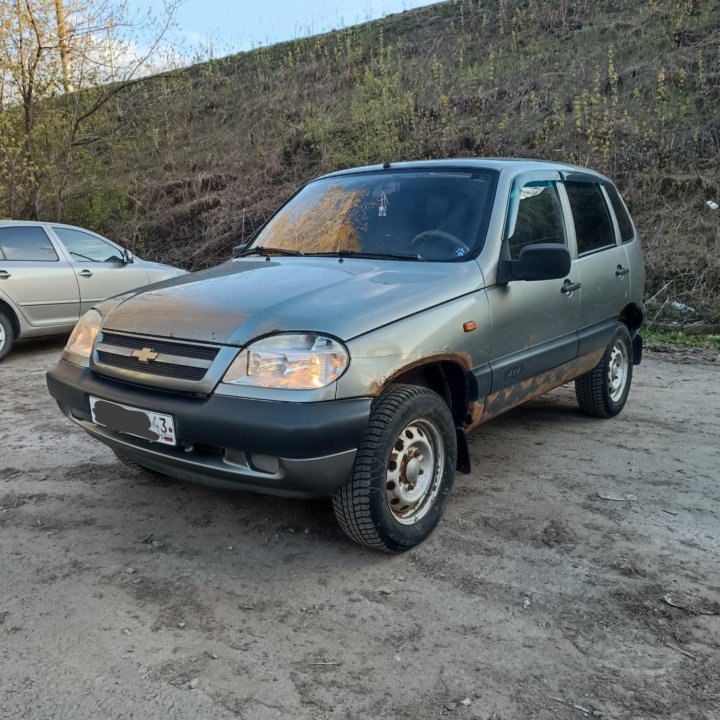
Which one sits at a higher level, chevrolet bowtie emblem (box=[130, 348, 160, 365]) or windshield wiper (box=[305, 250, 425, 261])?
windshield wiper (box=[305, 250, 425, 261])

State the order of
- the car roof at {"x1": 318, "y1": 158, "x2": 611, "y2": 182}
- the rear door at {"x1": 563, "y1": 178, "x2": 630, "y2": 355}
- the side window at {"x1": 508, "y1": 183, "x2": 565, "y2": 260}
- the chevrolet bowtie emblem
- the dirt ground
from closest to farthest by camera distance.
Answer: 1. the dirt ground
2. the chevrolet bowtie emblem
3. the side window at {"x1": 508, "y1": 183, "x2": 565, "y2": 260}
4. the car roof at {"x1": 318, "y1": 158, "x2": 611, "y2": 182}
5. the rear door at {"x1": 563, "y1": 178, "x2": 630, "y2": 355}

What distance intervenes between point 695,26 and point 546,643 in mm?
14221

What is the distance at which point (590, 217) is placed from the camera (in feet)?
14.9

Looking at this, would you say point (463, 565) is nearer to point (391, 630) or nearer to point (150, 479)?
point (391, 630)

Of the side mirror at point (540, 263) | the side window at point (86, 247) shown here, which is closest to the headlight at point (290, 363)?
the side mirror at point (540, 263)

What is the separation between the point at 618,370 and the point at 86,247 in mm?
6156

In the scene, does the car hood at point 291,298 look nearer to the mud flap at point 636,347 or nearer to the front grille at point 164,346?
the front grille at point 164,346

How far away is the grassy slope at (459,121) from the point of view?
401 inches

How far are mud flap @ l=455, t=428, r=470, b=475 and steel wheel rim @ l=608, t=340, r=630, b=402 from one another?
216cm

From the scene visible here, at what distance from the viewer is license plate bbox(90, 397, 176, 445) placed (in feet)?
8.86

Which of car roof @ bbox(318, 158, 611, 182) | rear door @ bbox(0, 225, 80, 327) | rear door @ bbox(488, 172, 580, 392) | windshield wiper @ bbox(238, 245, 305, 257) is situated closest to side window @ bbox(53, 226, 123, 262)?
rear door @ bbox(0, 225, 80, 327)

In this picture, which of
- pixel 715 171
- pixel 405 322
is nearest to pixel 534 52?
pixel 715 171

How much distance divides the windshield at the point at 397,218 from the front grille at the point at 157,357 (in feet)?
3.86

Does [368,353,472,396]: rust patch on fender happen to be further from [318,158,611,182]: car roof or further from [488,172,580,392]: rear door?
[318,158,611,182]: car roof
